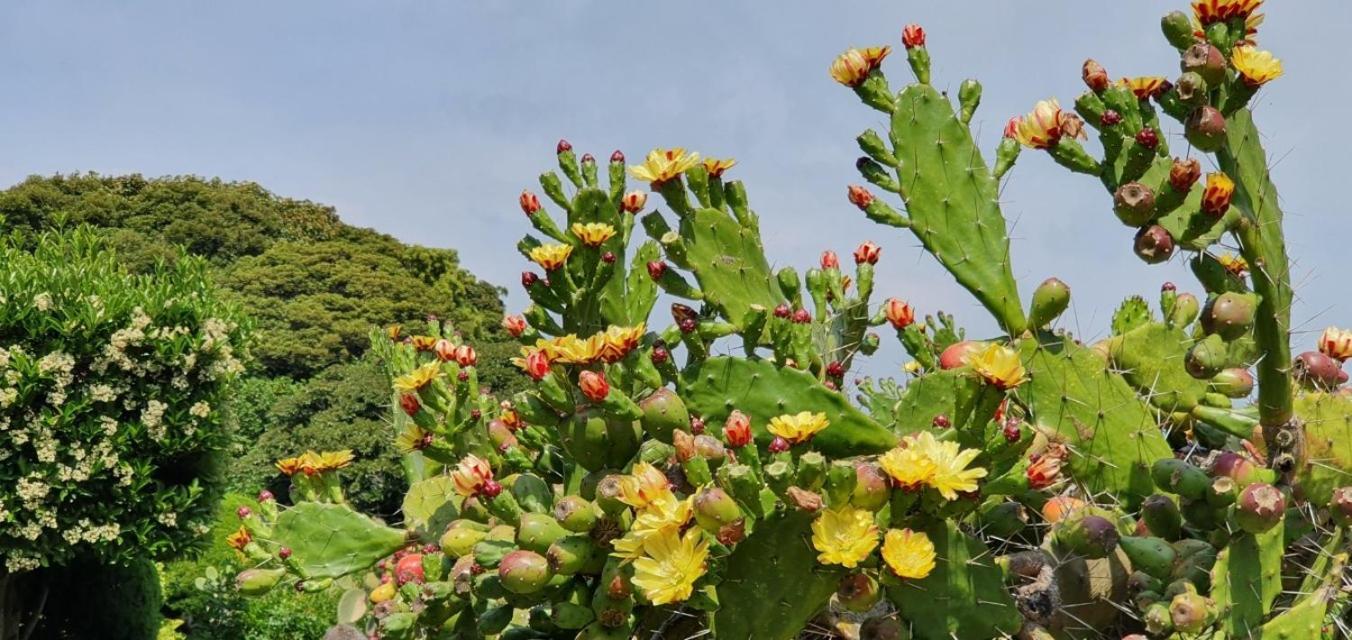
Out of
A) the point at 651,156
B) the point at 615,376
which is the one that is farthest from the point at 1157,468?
the point at 651,156

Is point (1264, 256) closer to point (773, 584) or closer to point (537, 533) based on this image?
point (773, 584)

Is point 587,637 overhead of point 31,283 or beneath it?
beneath

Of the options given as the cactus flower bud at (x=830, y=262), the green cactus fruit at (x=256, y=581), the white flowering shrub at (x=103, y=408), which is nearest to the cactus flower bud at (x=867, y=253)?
the cactus flower bud at (x=830, y=262)

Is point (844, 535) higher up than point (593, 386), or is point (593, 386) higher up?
point (593, 386)

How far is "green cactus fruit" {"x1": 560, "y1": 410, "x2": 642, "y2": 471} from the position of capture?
1696mm

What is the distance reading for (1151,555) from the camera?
64.7 inches

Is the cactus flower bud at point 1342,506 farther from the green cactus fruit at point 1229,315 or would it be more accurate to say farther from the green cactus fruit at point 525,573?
the green cactus fruit at point 525,573

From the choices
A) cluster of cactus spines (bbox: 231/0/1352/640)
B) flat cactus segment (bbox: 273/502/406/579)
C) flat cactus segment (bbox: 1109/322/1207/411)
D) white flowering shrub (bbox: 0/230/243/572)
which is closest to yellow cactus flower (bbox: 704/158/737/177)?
cluster of cactus spines (bbox: 231/0/1352/640)

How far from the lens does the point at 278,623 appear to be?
908cm

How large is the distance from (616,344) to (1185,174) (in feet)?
2.68

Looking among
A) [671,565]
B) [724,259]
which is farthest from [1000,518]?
[724,259]

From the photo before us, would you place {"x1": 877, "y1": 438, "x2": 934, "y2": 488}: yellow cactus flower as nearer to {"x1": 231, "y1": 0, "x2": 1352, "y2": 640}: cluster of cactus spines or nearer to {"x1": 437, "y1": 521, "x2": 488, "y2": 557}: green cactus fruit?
{"x1": 231, "y1": 0, "x2": 1352, "y2": 640}: cluster of cactus spines

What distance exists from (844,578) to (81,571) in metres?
8.81

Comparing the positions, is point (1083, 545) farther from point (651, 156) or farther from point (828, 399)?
point (651, 156)
